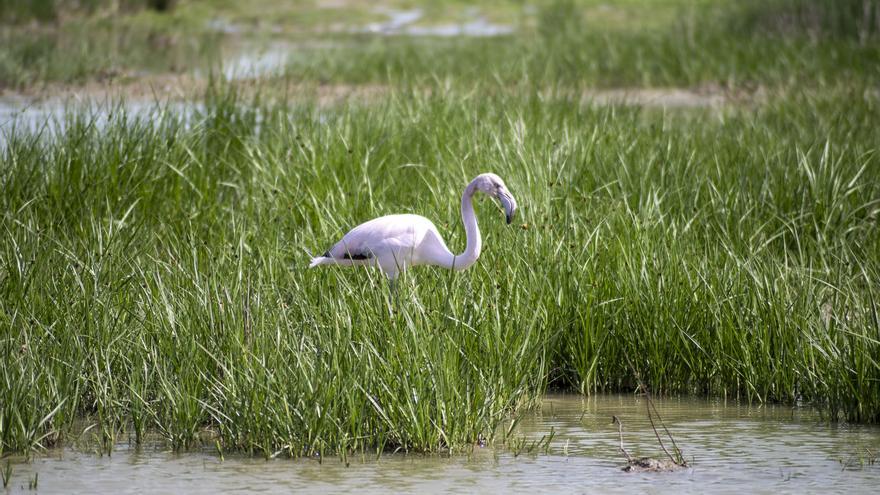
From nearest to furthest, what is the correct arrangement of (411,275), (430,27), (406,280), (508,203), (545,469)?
(545,469) → (411,275) → (406,280) → (508,203) → (430,27)

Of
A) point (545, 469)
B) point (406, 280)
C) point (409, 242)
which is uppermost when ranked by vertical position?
point (409, 242)

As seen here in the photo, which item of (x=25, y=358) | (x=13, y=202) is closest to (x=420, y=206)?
(x=13, y=202)

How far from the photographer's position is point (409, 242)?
6355 millimetres

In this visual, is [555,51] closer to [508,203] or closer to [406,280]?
[508,203]

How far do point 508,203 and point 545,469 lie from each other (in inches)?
58.2

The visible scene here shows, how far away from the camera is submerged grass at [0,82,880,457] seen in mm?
5230

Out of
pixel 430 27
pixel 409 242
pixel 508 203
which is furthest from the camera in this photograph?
pixel 430 27

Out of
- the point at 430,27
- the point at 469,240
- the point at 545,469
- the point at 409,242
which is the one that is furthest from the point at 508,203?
the point at 430,27

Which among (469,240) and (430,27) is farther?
(430,27)

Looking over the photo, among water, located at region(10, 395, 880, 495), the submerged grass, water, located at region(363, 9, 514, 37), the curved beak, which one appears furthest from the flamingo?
water, located at region(363, 9, 514, 37)

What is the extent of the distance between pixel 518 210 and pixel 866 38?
474 inches

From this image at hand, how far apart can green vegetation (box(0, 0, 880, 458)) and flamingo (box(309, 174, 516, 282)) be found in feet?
0.32

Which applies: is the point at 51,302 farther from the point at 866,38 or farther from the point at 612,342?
the point at 866,38

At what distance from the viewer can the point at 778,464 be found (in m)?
5.30
